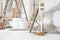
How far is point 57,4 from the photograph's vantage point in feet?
3.03

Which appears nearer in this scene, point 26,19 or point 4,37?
point 4,37

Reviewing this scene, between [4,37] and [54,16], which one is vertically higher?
[54,16]

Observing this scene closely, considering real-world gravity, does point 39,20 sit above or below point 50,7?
below

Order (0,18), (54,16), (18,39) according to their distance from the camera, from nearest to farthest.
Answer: (18,39), (54,16), (0,18)

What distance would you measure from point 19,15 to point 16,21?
122 mm

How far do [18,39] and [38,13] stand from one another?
32 centimetres

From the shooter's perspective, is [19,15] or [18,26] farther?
[19,15]

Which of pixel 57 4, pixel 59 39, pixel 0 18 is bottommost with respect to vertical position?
pixel 59 39

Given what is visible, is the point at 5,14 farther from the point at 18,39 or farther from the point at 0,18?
the point at 18,39

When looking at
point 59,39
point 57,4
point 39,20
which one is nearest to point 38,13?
point 39,20

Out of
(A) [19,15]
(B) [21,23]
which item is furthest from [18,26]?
(A) [19,15]

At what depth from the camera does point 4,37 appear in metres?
0.70

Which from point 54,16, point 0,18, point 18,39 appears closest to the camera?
point 18,39

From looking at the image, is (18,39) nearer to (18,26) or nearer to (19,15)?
(18,26)
